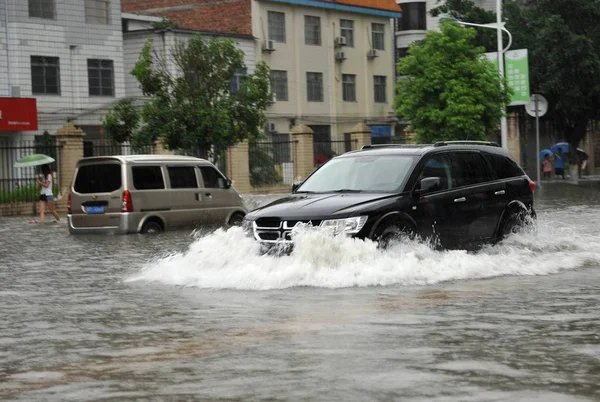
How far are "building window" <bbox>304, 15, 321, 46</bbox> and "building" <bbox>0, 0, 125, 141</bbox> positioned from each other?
40.8ft

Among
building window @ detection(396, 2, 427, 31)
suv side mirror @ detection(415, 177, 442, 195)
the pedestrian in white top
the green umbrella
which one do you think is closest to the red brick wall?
building window @ detection(396, 2, 427, 31)

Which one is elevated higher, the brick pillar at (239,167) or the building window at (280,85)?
the building window at (280,85)

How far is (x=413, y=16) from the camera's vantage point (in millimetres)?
68625

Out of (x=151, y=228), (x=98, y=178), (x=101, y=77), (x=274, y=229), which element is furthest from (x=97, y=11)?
(x=274, y=229)

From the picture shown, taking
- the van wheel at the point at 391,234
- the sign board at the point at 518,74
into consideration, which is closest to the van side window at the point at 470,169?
the van wheel at the point at 391,234

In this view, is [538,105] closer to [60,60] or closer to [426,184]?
[60,60]

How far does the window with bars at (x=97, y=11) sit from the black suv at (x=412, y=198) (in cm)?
3412

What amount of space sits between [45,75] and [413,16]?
92.7ft

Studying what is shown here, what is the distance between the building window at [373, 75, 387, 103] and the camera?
64250 mm

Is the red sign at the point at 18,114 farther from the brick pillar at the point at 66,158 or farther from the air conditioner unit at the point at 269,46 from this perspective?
the air conditioner unit at the point at 269,46

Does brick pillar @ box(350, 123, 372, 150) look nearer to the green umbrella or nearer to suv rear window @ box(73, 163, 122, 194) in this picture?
the green umbrella

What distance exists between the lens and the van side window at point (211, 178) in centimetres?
2562

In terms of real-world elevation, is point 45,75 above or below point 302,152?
above

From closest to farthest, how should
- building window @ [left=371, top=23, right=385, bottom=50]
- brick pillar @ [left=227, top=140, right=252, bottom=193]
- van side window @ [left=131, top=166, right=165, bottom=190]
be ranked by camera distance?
van side window @ [left=131, top=166, right=165, bottom=190] → brick pillar @ [left=227, top=140, right=252, bottom=193] → building window @ [left=371, top=23, right=385, bottom=50]
